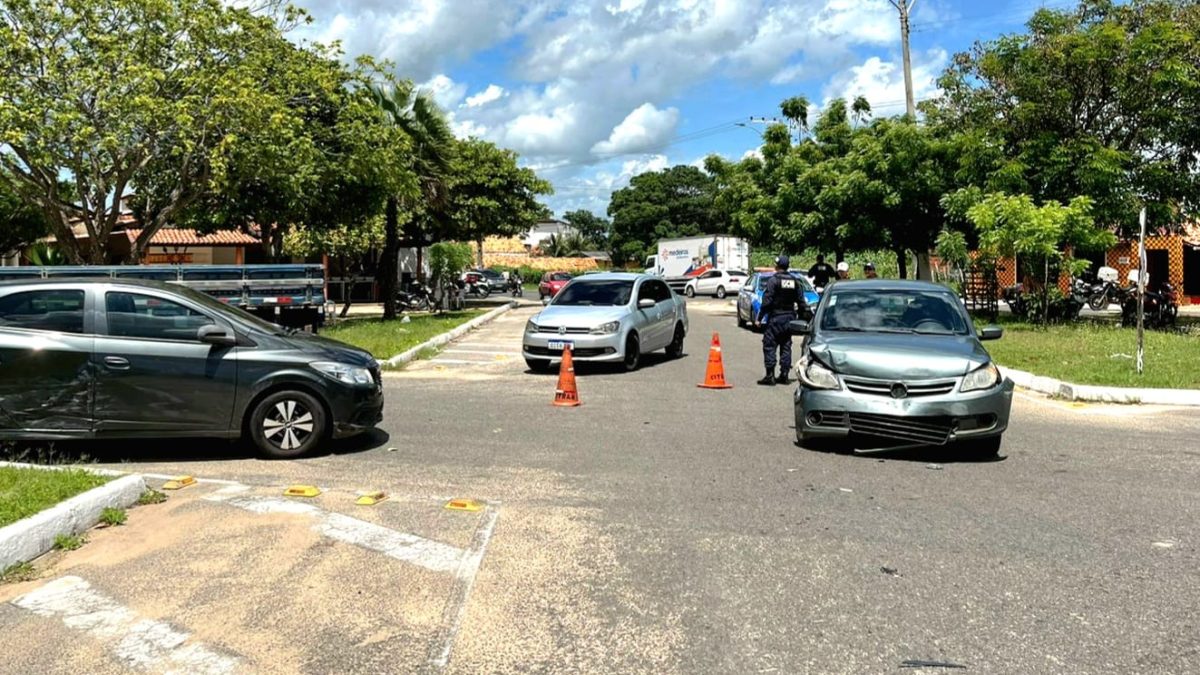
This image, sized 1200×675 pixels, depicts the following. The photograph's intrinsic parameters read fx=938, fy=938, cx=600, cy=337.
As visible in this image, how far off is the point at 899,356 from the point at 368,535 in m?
4.58

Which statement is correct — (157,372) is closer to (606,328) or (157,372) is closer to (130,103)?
(606,328)

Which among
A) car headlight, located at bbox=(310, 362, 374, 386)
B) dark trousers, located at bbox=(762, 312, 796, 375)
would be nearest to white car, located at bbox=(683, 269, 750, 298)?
dark trousers, located at bbox=(762, 312, 796, 375)

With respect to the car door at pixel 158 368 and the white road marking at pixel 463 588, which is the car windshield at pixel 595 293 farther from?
the white road marking at pixel 463 588

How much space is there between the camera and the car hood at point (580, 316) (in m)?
14.4

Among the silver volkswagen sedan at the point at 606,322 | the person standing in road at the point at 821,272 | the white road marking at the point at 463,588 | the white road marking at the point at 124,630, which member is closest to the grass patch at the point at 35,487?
the white road marking at the point at 124,630

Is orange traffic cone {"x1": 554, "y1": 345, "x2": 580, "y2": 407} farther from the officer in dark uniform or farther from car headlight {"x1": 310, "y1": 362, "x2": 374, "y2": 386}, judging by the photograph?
car headlight {"x1": 310, "y1": 362, "x2": 374, "y2": 386}

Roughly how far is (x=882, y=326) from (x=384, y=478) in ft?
16.0

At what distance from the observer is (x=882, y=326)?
8992mm

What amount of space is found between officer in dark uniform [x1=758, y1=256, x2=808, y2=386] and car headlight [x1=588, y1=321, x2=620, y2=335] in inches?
97.3

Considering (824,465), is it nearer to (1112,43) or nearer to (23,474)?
(23,474)

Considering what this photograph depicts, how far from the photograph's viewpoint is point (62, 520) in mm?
5426

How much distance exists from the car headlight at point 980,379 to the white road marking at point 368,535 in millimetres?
4528

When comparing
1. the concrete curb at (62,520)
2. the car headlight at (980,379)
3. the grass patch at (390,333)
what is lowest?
the concrete curb at (62,520)

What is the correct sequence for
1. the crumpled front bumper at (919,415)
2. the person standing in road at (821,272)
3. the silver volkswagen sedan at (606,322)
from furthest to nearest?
the person standing in road at (821,272) < the silver volkswagen sedan at (606,322) < the crumpled front bumper at (919,415)
